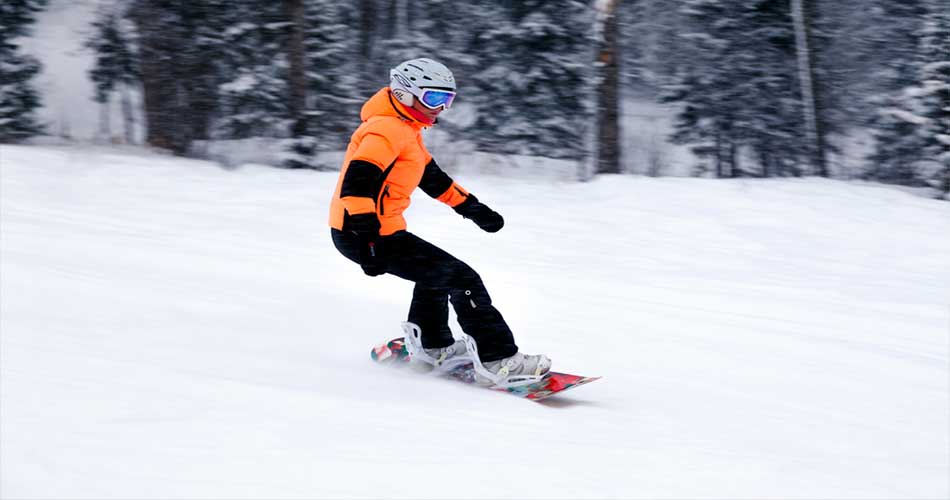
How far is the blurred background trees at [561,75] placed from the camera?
1578 centimetres

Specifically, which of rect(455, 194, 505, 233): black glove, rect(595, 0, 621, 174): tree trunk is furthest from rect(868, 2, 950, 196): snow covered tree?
rect(455, 194, 505, 233): black glove

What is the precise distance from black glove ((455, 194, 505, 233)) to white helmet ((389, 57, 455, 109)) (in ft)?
2.73

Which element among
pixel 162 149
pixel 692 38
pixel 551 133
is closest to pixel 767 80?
pixel 692 38

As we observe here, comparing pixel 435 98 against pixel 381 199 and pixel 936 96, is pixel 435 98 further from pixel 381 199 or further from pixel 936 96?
pixel 936 96

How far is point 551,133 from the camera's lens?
18.8 metres

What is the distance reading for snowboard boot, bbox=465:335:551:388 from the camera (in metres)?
4.88

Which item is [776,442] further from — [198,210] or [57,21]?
[57,21]

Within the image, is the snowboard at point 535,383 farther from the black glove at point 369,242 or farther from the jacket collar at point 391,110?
the jacket collar at point 391,110

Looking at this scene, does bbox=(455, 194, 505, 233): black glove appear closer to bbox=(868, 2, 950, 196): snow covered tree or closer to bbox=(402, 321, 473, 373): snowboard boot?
bbox=(402, 321, 473, 373): snowboard boot

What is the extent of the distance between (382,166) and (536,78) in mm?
14392

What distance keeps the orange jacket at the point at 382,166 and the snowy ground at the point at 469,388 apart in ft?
3.29

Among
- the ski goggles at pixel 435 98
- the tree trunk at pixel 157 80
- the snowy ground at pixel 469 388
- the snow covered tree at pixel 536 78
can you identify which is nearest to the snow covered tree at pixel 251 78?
the tree trunk at pixel 157 80

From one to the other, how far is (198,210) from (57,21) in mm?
22896

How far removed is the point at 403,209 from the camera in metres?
4.89
